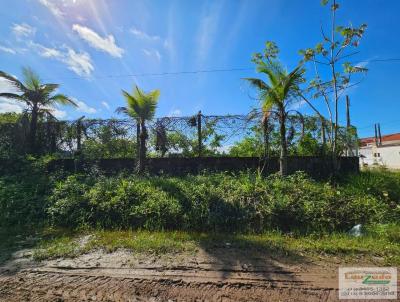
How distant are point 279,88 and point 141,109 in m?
4.02

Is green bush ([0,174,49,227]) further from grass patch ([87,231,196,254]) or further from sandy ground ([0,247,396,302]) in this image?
sandy ground ([0,247,396,302])

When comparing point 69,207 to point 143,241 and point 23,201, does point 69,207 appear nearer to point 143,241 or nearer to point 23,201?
point 23,201

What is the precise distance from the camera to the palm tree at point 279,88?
703 centimetres

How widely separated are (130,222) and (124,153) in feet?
12.6

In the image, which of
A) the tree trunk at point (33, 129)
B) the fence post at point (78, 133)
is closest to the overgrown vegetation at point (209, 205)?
the fence post at point (78, 133)

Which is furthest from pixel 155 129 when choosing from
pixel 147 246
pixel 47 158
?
pixel 147 246

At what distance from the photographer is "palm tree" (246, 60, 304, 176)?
703cm

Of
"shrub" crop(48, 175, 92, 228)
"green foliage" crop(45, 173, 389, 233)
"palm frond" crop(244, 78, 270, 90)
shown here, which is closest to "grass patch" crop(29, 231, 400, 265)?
"green foliage" crop(45, 173, 389, 233)

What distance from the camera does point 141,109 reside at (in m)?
7.94

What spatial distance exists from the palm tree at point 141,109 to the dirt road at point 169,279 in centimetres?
464

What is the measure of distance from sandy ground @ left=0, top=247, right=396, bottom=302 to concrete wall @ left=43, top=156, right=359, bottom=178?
4.45 meters

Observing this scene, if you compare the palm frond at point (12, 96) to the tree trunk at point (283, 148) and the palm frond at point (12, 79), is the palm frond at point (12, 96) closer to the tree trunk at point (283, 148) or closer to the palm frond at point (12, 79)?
the palm frond at point (12, 79)

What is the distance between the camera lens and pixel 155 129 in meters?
8.55

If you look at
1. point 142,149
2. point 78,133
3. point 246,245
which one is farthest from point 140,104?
point 246,245
